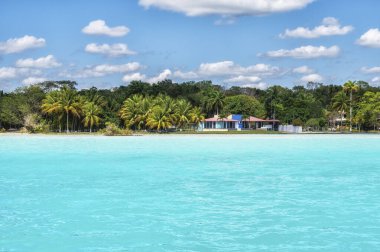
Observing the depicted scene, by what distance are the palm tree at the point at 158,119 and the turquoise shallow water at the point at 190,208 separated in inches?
1868

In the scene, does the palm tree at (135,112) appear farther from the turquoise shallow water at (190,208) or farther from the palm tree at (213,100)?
the turquoise shallow water at (190,208)

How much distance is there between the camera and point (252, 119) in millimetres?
89875

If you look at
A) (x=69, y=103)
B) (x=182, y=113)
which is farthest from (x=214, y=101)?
(x=69, y=103)

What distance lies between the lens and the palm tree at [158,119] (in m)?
73.2

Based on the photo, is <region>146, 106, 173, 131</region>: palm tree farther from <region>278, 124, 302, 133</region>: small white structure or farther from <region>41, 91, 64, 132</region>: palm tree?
<region>278, 124, 302, 133</region>: small white structure

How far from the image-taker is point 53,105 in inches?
2778

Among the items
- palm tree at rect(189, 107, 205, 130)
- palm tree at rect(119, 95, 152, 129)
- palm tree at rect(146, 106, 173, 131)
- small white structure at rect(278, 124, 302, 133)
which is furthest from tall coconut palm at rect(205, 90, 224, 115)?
palm tree at rect(146, 106, 173, 131)

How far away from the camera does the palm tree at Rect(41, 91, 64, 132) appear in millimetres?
70325

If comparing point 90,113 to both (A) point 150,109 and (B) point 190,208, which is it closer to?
(A) point 150,109

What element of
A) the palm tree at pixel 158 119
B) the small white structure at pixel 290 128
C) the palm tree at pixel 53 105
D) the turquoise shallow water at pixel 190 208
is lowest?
the turquoise shallow water at pixel 190 208

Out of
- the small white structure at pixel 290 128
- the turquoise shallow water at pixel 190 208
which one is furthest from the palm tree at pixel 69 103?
the turquoise shallow water at pixel 190 208

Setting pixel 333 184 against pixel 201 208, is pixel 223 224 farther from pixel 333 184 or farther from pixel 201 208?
pixel 333 184

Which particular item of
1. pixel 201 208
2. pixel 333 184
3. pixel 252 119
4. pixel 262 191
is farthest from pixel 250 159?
pixel 252 119

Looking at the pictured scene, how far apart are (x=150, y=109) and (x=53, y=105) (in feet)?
47.1
